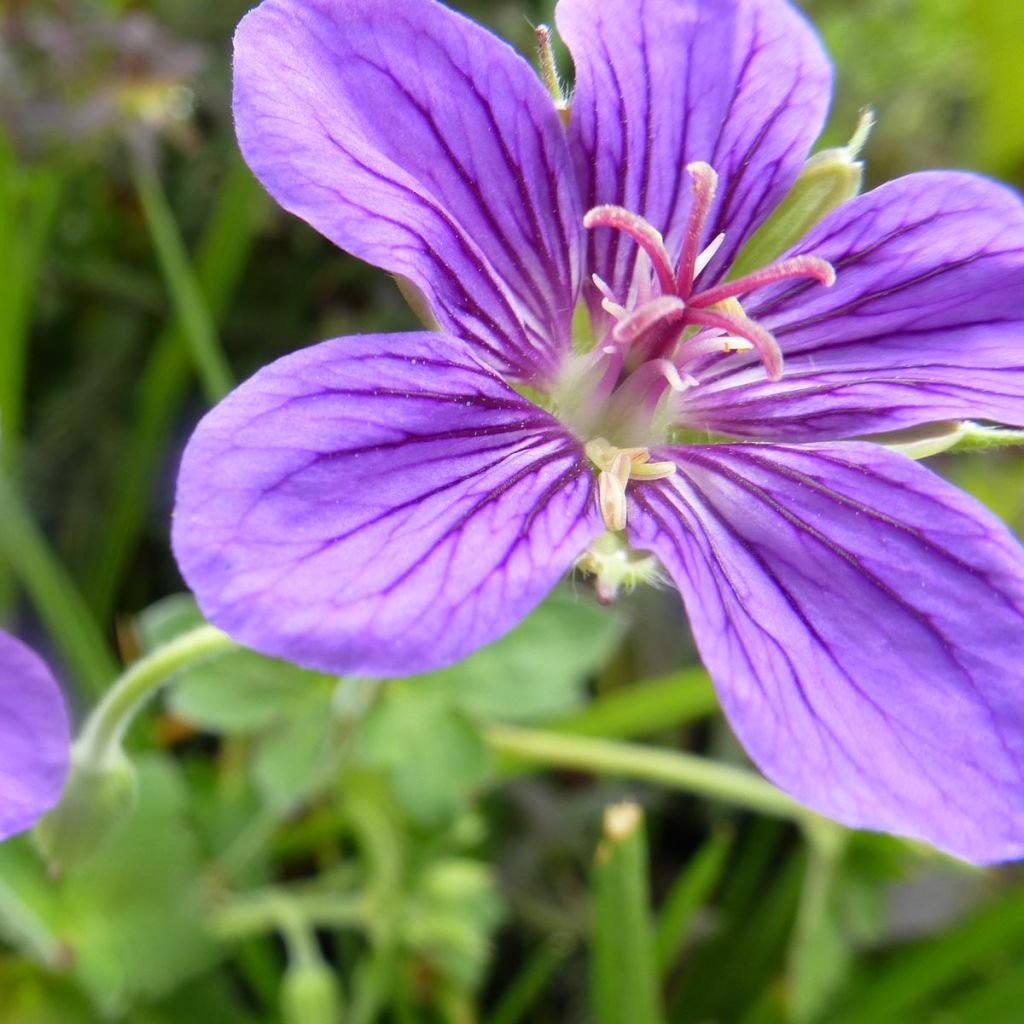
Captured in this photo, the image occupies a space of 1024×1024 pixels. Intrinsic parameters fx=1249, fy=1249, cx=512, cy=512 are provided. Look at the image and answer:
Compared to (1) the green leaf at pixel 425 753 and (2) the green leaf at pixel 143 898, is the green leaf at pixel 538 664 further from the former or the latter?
(2) the green leaf at pixel 143 898

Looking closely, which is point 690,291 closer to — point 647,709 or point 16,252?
point 647,709

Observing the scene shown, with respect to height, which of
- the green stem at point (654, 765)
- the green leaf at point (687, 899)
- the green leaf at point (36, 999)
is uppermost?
the green stem at point (654, 765)

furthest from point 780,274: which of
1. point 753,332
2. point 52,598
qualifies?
point 52,598

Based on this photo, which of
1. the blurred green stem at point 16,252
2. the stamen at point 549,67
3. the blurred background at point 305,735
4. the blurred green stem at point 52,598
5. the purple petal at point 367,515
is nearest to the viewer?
the purple petal at point 367,515

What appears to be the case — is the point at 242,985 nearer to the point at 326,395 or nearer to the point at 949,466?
the point at 326,395

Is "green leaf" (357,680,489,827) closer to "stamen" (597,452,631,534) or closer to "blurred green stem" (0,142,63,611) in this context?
"stamen" (597,452,631,534)

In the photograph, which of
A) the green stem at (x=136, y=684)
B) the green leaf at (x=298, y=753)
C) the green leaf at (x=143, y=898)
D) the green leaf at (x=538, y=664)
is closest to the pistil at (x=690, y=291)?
the green stem at (x=136, y=684)

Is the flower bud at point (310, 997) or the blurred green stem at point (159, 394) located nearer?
the flower bud at point (310, 997)
